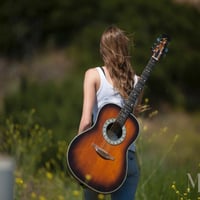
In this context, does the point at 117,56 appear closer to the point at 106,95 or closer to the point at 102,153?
the point at 106,95

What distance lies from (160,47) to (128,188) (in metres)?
0.75

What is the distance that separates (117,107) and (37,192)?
1679 millimetres

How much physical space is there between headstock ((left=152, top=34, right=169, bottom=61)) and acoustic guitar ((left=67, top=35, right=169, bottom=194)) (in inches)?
3.2

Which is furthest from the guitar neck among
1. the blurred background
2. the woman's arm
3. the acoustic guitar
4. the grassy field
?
the blurred background

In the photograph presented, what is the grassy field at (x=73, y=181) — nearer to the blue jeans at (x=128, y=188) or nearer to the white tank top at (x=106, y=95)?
the blue jeans at (x=128, y=188)

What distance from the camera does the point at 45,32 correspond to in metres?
40.9

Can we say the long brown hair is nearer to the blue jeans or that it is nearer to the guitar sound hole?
the guitar sound hole

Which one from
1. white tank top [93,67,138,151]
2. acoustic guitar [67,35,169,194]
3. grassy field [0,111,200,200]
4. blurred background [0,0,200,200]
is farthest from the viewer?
blurred background [0,0,200,200]

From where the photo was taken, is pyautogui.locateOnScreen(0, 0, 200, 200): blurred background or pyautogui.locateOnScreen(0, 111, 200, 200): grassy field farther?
pyautogui.locateOnScreen(0, 0, 200, 200): blurred background

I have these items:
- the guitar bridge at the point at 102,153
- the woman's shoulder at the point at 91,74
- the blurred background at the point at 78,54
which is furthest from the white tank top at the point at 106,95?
the blurred background at the point at 78,54

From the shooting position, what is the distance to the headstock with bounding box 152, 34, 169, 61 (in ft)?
15.0

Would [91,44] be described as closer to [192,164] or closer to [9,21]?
[9,21]

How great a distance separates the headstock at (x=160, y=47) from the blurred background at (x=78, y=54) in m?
14.5

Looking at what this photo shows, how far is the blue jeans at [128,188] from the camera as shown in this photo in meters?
4.47
